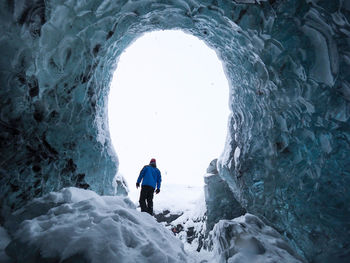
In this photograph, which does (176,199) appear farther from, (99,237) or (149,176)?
(99,237)

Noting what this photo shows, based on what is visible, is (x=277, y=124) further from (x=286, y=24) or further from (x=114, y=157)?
(x=114, y=157)

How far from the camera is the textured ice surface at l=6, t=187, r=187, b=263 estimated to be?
171 centimetres

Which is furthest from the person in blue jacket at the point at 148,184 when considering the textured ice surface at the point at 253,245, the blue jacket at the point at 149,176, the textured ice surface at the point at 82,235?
the textured ice surface at the point at 82,235

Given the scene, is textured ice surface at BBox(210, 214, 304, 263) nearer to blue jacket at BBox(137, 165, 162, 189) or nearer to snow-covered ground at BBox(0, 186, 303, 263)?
snow-covered ground at BBox(0, 186, 303, 263)

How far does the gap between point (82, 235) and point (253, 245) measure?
6.69ft

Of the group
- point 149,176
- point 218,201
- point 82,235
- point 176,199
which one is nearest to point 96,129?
point 149,176

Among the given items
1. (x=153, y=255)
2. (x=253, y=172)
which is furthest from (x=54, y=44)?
(x=253, y=172)

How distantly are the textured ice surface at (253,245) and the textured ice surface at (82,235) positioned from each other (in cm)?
84

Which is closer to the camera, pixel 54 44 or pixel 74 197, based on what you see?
pixel 54 44

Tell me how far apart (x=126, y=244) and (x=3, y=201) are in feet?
4.39

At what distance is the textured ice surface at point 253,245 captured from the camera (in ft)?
8.14

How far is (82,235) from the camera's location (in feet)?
6.04

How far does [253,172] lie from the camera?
3.77 metres

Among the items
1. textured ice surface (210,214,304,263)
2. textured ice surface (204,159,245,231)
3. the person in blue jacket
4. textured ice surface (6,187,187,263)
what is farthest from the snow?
textured ice surface (6,187,187,263)
